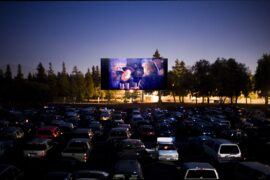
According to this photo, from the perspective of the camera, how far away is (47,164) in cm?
2047

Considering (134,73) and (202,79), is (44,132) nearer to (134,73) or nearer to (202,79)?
(134,73)

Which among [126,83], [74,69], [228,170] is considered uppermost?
[74,69]

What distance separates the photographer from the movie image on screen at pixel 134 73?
48.1 m

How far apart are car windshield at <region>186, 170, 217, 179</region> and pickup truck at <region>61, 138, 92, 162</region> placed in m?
7.56

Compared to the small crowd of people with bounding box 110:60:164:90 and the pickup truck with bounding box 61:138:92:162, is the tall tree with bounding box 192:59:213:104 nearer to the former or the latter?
the small crowd of people with bounding box 110:60:164:90

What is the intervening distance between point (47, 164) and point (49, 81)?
80.2 meters

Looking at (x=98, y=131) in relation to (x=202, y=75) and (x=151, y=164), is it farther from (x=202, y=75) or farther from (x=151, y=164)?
(x=202, y=75)

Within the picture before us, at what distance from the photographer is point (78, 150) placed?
1995 cm

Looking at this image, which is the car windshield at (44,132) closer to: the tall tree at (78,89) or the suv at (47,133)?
the suv at (47,133)

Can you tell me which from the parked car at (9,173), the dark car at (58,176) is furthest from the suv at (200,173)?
the parked car at (9,173)

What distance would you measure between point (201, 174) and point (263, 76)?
2922 inches

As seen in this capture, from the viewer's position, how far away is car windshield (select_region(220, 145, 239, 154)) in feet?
63.9

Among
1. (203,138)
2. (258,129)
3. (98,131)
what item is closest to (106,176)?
(203,138)

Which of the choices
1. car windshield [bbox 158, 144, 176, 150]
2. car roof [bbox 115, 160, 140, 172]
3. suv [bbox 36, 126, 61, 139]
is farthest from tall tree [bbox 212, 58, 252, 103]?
car roof [bbox 115, 160, 140, 172]
